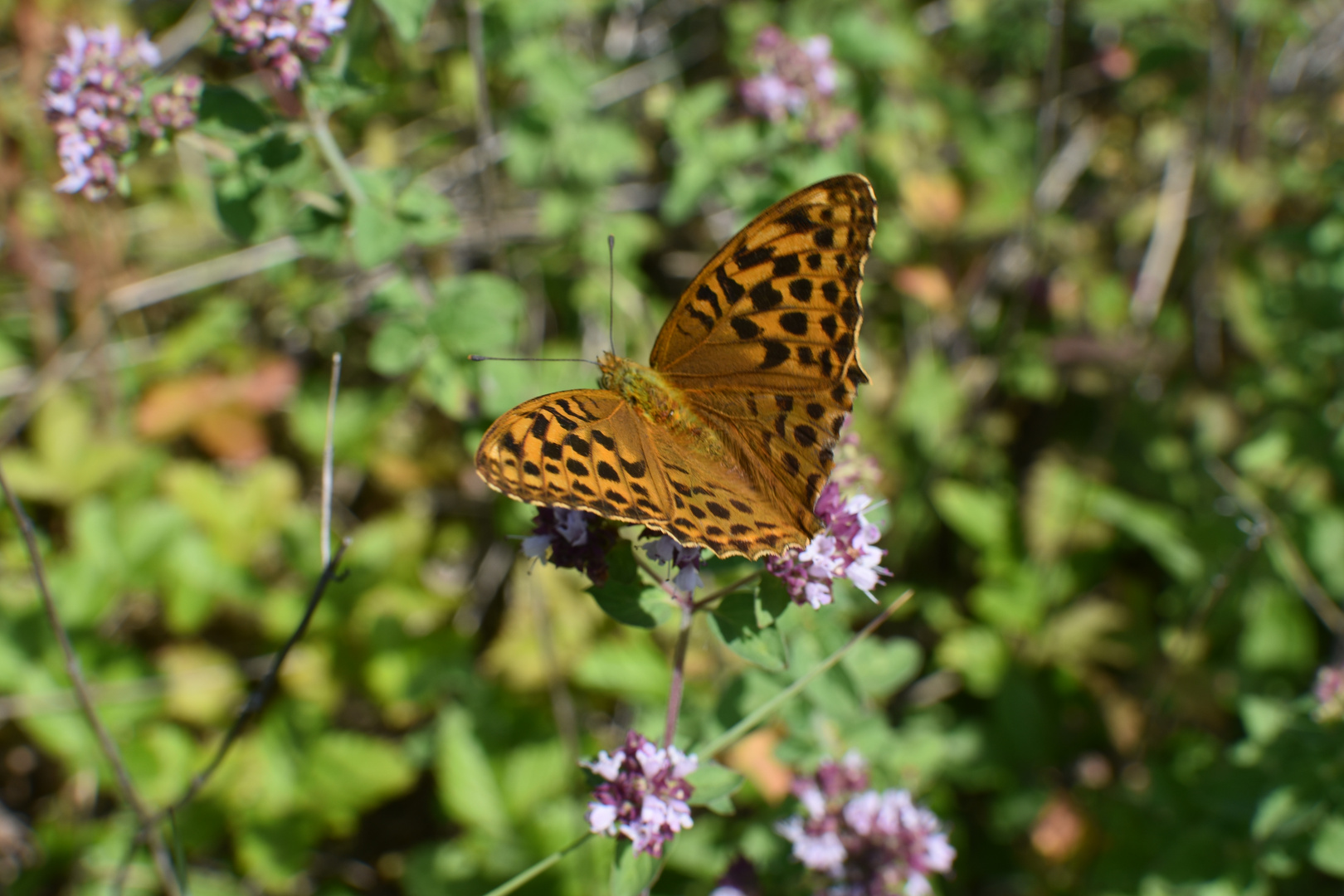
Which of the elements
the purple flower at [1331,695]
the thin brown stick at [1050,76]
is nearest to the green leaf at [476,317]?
the thin brown stick at [1050,76]

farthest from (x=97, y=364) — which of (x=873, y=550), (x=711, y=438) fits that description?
(x=873, y=550)

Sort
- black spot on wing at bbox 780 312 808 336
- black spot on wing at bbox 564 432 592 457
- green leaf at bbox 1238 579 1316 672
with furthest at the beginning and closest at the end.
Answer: green leaf at bbox 1238 579 1316 672 → black spot on wing at bbox 780 312 808 336 → black spot on wing at bbox 564 432 592 457

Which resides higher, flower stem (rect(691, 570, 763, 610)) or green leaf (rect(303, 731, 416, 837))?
flower stem (rect(691, 570, 763, 610))

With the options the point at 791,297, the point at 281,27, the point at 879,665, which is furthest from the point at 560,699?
the point at 281,27

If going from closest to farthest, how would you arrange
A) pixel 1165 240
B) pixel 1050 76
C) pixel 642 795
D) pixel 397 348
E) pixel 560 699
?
pixel 642 795
pixel 397 348
pixel 560 699
pixel 1050 76
pixel 1165 240

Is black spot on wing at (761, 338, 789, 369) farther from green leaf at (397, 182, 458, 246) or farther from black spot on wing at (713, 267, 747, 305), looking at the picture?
green leaf at (397, 182, 458, 246)

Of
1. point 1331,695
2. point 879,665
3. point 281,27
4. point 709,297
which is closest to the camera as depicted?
point 709,297

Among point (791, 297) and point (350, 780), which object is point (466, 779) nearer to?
point (350, 780)

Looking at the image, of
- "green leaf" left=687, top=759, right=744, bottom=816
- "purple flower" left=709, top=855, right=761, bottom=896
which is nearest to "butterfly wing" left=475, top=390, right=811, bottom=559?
"green leaf" left=687, top=759, right=744, bottom=816
